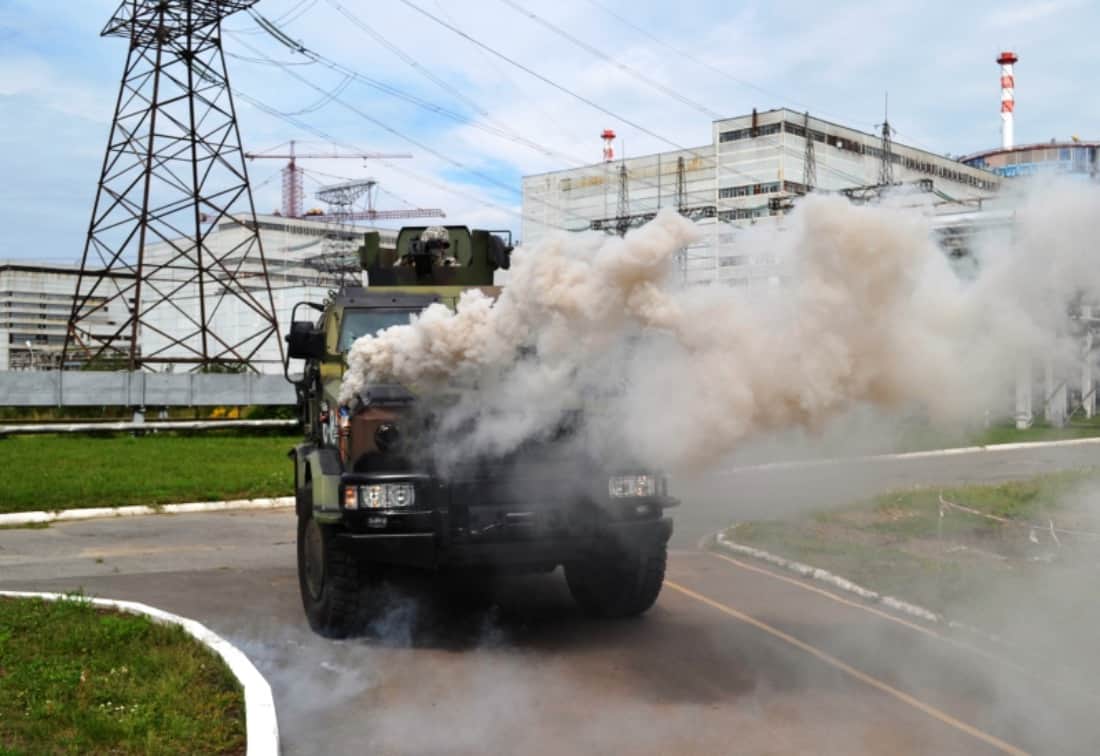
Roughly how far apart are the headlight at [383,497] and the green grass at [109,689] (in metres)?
1.36

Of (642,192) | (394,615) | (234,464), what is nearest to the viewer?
(394,615)

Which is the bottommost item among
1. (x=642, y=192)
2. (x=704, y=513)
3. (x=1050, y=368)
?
(x=704, y=513)

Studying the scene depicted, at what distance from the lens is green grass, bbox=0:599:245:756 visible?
5637mm

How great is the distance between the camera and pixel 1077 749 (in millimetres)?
5820

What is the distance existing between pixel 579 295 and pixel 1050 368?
376cm

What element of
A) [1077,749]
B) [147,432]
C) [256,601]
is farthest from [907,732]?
[147,432]

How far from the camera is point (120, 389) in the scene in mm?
28469

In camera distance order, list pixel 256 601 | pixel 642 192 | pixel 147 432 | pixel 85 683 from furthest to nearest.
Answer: pixel 642 192 < pixel 147 432 < pixel 256 601 < pixel 85 683

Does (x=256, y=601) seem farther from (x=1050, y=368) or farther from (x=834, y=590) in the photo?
(x=1050, y=368)

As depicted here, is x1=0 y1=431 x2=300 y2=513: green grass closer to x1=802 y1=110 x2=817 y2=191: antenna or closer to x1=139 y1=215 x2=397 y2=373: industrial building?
x1=802 y1=110 x2=817 y2=191: antenna

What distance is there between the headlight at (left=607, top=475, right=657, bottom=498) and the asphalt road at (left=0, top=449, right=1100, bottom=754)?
1.17 m

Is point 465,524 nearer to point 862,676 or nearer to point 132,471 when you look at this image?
point 862,676

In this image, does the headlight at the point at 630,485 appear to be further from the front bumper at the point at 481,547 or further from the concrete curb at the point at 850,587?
the concrete curb at the point at 850,587

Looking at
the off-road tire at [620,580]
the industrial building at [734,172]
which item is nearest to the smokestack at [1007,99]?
the industrial building at [734,172]
